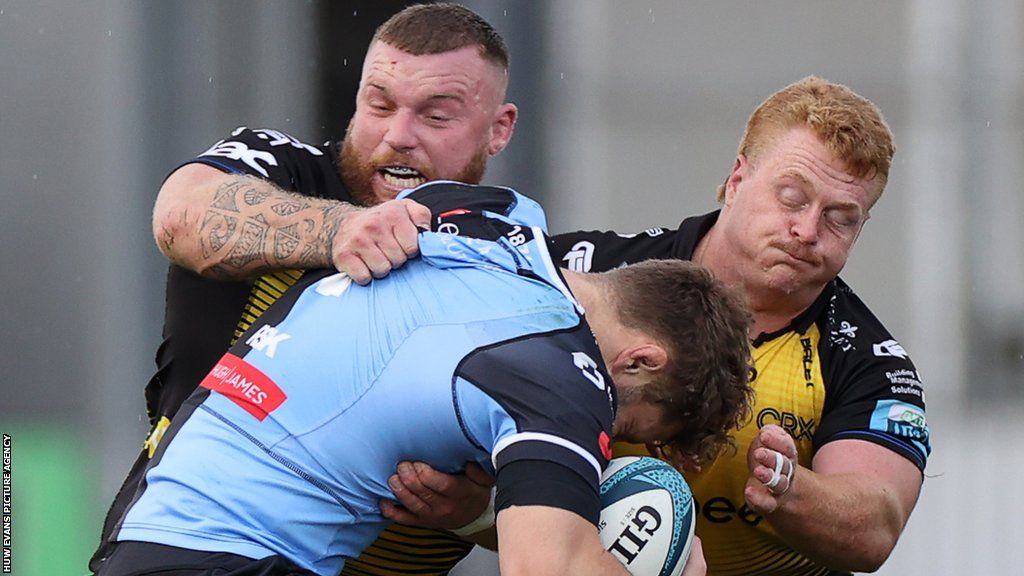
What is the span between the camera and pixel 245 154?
3447 mm

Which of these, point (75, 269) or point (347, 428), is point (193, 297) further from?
point (75, 269)

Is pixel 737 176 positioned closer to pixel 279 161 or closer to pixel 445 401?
pixel 279 161

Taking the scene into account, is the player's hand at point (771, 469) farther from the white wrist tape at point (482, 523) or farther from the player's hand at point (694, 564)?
the white wrist tape at point (482, 523)

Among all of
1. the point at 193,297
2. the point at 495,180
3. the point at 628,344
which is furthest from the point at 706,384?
the point at 495,180

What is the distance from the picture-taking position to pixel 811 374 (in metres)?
3.67

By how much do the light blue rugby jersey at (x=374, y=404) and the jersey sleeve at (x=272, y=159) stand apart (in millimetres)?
698

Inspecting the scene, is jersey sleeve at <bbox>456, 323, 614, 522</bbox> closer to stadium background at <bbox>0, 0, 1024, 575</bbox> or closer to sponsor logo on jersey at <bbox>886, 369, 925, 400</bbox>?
sponsor logo on jersey at <bbox>886, 369, 925, 400</bbox>

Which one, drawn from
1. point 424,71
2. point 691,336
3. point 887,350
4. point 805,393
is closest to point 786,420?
point 805,393

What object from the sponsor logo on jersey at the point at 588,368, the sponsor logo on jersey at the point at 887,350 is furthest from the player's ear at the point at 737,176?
the sponsor logo on jersey at the point at 588,368

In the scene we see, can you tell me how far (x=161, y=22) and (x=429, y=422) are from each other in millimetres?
4740

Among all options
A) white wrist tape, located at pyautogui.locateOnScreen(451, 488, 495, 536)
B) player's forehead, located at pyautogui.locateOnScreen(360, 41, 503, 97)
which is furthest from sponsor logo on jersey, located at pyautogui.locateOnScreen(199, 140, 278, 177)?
white wrist tape, located at pyautogui.locateOnScreen(451, 488, 495, 536)

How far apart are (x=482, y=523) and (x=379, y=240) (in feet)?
2.41

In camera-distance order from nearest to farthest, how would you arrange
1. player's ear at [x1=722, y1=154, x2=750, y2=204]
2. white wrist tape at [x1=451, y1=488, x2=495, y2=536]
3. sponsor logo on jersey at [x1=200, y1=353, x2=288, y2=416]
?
sponsor logo on jersey at [x1=200, y1=353, x2=288, y2=416] < white wrist tape at [x1=451, y1=488, x2=495, y2=536] < player's ear at [x1=722, y1=154, x2=750, y2=204]

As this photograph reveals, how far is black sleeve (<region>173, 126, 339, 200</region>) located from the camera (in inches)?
134
